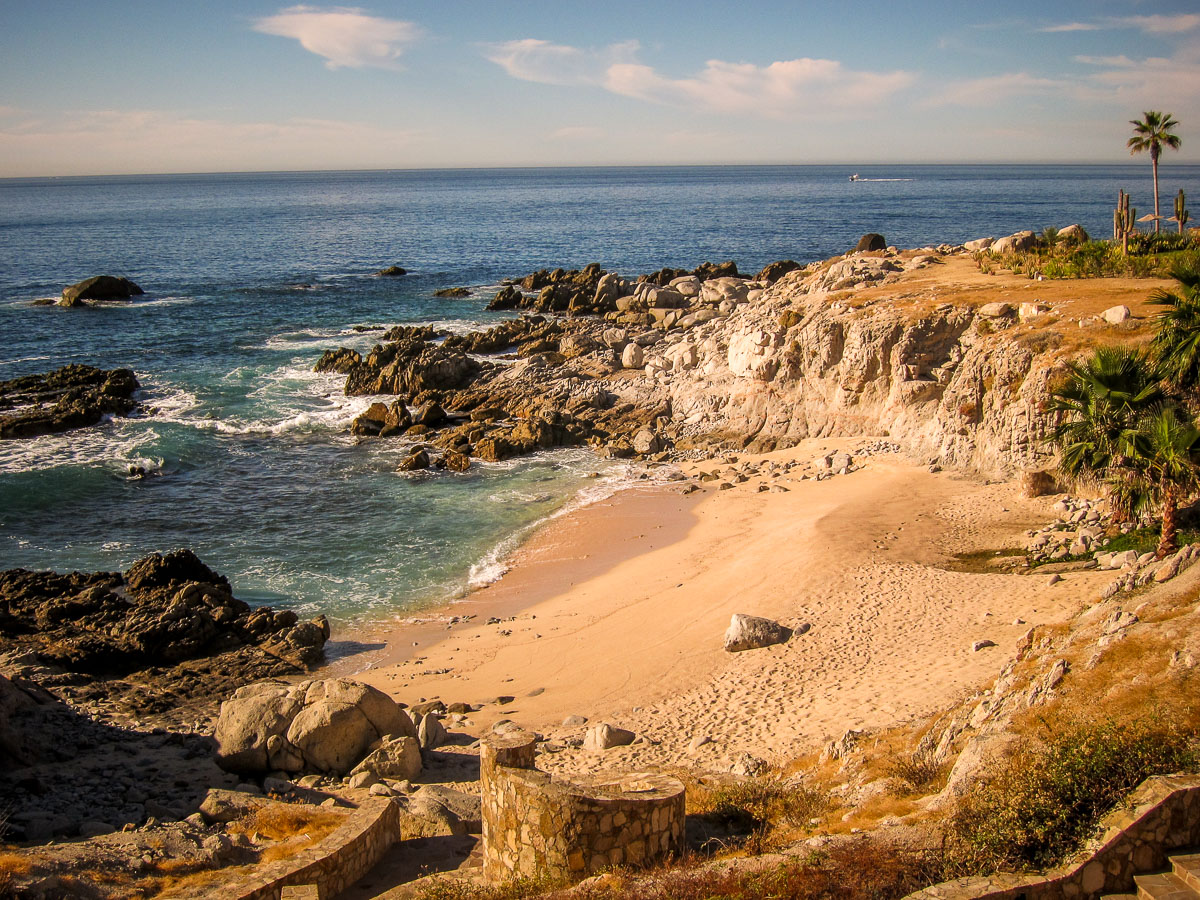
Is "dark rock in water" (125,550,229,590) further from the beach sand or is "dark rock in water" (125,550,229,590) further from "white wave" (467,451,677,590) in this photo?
"white wave" (467,451,677,590)

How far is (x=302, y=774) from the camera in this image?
13.9 meters

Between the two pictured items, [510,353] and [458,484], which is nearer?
[458,484]

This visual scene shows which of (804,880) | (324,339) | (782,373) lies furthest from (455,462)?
(324,339)

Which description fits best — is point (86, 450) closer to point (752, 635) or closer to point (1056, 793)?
point (752, 635)

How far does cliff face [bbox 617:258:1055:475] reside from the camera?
2388cm

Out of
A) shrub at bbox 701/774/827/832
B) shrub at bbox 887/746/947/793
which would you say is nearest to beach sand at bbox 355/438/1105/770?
shrub at bbox 701/774/827/832

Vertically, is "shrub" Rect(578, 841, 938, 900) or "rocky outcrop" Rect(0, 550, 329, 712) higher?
"shrub" Rect(578, 841, 938, 900)

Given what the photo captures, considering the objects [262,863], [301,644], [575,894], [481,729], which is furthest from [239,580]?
[575,894]

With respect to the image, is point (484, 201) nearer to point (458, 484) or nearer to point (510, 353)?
point (510, 353)

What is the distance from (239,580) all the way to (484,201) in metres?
171

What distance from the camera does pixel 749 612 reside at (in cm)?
1859

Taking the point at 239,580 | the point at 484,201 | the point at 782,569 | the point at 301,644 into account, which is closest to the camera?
the point at 301,644

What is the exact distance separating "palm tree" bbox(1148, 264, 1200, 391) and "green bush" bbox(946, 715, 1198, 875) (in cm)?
1132

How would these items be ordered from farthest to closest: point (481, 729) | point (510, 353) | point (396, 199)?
point (396, 199) < point (510, 353) < point (481, 729)
